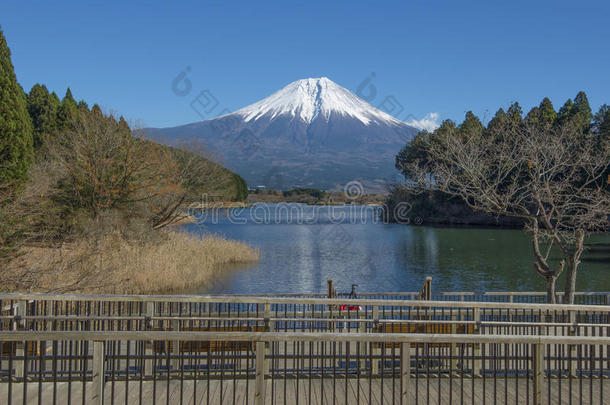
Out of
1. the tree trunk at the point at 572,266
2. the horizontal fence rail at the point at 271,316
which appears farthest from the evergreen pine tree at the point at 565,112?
the horizontal fence rail at the point at 271,316

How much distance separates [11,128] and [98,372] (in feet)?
36.8

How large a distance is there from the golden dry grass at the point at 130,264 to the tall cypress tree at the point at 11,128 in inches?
85.5

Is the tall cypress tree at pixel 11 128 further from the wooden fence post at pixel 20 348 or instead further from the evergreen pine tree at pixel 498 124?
the evergreen pine tree at pixel 498 124

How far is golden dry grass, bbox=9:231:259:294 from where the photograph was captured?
14.4 meters

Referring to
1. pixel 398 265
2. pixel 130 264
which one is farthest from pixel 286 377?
pixel 398 265

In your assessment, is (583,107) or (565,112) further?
(565,112)

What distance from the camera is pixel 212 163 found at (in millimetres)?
30719

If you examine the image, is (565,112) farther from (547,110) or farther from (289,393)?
(289,393)

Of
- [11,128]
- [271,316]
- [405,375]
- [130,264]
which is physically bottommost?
[130,264]

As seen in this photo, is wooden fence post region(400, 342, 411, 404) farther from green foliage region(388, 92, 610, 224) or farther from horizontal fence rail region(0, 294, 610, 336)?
green foliage region(388, 92, 610, 224)

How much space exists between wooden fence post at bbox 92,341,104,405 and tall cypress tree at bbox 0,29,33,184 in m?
10.3

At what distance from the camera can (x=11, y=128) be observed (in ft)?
43.4

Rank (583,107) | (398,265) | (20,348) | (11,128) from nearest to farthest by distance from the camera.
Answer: (20,348) → (11,128) → (398,265) → (583,107)

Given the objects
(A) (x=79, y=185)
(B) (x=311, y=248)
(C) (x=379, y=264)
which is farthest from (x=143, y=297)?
(B) (x=311, y=248)
